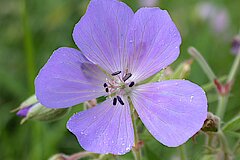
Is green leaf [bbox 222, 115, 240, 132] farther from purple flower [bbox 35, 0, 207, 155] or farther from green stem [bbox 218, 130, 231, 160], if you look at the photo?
purple flower [bbox 35, 0, 207, 155]

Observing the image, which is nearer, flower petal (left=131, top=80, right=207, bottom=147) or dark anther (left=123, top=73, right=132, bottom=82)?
flower petal (left=131, top=80, right=207, bottom=147)

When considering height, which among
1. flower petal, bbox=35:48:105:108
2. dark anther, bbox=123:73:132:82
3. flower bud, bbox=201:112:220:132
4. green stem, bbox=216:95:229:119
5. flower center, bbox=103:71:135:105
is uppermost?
flower petal, bbox=35:48:105:108

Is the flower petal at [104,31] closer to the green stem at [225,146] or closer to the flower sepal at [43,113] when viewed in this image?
the flower sepal at [43,113]

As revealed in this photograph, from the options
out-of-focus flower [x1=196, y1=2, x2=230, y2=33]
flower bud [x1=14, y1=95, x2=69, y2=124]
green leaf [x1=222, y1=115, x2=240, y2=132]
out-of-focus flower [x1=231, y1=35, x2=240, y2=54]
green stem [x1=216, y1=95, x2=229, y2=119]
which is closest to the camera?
green leaf [x1=222, y1=115, x2=240, y2=132]

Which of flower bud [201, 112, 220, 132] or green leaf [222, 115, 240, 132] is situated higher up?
flower bud [201, 112, 220, 132]

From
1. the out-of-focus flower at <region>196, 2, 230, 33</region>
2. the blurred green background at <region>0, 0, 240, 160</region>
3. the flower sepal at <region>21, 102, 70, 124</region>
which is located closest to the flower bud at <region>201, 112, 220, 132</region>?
the flower sepal at <region>21, 102, 70, 124</region>

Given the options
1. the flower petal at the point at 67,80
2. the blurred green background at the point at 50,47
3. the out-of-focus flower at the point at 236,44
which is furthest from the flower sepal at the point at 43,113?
the out-of-focus flower at the point at 236,44

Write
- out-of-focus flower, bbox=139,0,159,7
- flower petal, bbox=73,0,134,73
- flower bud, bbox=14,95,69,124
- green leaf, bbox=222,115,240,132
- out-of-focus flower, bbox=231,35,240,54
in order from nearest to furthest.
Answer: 1. flower petal, bbox=73,0,134,73
2. green leaf, bbox=222,115,240,132
3. flower bud, bbox=14,95,69,124
4. out-of-focus flower, bbox=231,35,240,54
5. out-of-focus flower, bbox=139,0,159,7

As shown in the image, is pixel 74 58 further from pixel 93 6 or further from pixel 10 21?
pixel 10 21

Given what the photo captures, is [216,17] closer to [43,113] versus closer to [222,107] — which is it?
[222,107]
